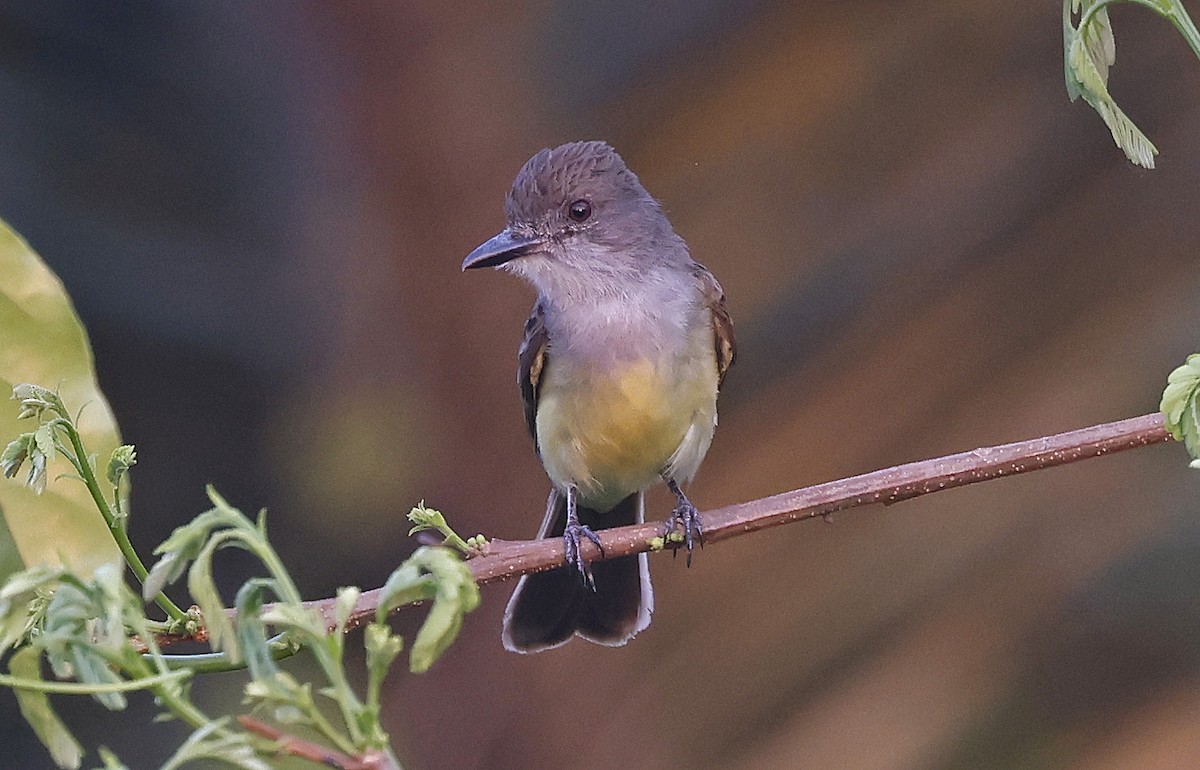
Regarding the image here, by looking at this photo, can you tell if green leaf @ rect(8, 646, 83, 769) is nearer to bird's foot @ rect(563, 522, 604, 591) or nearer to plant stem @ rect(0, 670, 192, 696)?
plant stem @ rect(0, 670, 192, 696)

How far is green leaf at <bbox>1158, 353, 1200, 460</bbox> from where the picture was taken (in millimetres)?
1437

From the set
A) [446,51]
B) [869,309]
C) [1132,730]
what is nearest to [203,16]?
[446,51]

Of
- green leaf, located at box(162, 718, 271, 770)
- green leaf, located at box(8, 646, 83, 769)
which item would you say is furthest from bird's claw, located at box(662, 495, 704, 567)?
→ green leaf, located at box(162, 718, 271, 770)

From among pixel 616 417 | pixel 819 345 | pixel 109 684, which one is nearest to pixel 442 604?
pixel 109 684

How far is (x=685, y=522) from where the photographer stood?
3.31 metres

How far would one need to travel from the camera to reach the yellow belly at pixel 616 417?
357 cm

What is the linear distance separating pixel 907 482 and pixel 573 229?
1.78m

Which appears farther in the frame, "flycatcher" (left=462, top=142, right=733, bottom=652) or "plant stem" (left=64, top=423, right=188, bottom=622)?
"flycatcher" (left=462, top=142, right=733, bottom=652)

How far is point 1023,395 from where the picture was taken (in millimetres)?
4914

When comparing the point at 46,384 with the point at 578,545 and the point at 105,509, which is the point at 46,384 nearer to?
the point at 105,509

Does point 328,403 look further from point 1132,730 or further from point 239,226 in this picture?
point 1132,730

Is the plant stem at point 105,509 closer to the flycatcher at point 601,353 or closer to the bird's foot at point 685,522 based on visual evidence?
the bird's foot at point 685,522

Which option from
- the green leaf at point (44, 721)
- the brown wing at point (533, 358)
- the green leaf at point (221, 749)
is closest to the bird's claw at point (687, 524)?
the brown wing at point (533, 358)

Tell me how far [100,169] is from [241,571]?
5.27ft
